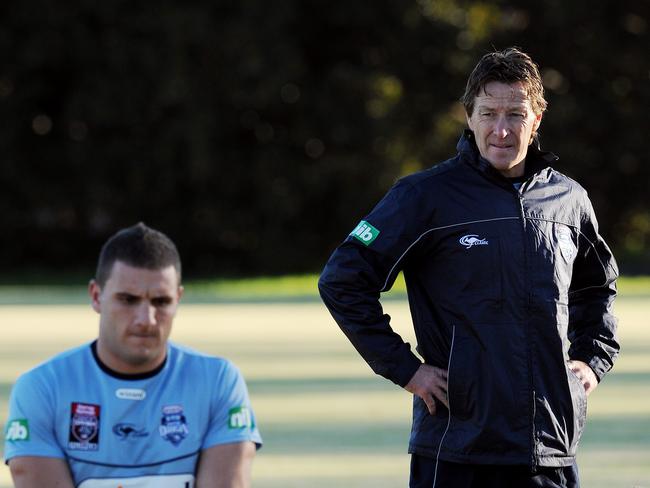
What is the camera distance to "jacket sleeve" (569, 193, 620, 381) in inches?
183

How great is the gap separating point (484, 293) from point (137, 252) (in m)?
1.00

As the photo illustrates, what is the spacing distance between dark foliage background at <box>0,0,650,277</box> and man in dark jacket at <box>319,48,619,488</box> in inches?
1044

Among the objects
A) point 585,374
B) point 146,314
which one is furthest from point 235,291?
point 146,314

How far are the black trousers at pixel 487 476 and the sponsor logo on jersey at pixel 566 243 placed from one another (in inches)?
24.6

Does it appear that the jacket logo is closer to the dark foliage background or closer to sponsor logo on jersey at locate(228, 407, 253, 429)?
sponsor logo on jersey at locate(228, 407, 253, 429)

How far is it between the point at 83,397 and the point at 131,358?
0.17 meters

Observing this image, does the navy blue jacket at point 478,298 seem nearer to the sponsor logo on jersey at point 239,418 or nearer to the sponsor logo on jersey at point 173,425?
the sponsor logo on jersey at point 239,418

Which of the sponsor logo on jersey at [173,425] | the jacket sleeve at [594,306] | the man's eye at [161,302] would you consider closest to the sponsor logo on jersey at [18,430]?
the sponsor logo on jersey at [173,425]

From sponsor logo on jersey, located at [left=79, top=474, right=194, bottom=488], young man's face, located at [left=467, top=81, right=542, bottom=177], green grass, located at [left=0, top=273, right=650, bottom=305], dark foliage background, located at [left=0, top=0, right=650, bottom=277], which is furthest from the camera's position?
dark foliage background, located at [left=0, top=0, right=650, bottom=277]

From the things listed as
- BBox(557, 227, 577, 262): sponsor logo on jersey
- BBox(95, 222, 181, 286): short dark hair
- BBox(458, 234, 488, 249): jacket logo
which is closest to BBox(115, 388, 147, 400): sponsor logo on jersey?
BBox(95, 222, 181, 286): short dark hair

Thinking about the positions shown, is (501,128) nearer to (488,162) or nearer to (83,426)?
(488,162)

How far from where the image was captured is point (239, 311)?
19.4 metres

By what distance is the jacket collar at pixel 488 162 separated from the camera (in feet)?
14.3

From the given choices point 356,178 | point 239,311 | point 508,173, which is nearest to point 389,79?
point 356,178
